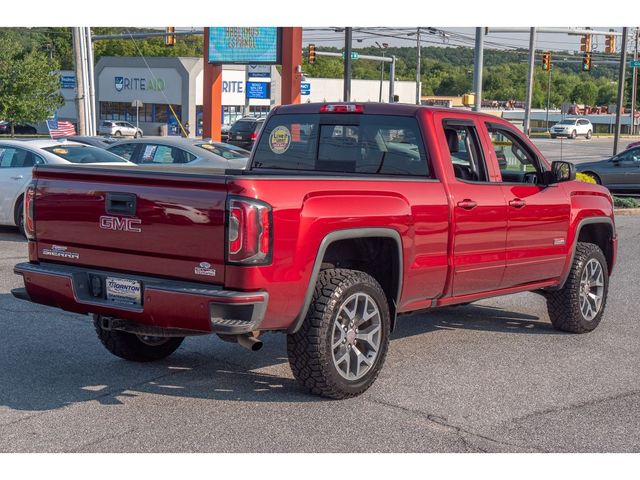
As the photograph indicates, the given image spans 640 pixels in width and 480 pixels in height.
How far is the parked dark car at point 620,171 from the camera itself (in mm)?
26016

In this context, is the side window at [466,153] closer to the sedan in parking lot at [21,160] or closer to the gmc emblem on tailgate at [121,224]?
the gmc emblem on tailgate at [121,224]

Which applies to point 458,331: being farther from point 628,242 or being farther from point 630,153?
point 630,153

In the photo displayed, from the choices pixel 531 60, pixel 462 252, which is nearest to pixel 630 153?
pixel 531 60

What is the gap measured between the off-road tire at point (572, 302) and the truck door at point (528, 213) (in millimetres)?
292

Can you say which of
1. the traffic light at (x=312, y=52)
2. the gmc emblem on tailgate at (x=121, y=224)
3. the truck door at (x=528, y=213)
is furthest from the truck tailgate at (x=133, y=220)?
the traffic light at (x=312, y=52)

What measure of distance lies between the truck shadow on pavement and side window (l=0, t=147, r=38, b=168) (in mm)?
6303

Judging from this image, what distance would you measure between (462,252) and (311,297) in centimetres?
168

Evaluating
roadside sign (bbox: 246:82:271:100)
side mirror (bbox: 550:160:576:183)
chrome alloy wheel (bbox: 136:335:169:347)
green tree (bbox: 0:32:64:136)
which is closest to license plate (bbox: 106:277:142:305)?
chrome alloy wheel (bbox: 136:335:169:347)

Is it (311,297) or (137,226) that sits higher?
(137,226)

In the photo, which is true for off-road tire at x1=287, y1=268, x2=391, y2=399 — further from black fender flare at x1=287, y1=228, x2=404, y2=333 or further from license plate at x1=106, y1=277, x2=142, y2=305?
license plate at x1=106, y1=277, x2=142, y2=305

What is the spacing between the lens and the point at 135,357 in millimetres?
7348

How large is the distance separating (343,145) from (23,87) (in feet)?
149

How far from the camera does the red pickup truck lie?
5727 mm

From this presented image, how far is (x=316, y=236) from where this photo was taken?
6020mm
